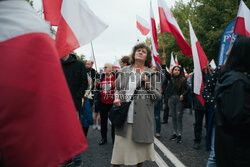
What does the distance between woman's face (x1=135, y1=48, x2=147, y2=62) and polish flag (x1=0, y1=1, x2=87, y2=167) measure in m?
1.85

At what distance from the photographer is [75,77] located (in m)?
3.12

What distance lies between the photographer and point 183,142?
15.8 ft

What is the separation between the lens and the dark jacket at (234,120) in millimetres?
1485

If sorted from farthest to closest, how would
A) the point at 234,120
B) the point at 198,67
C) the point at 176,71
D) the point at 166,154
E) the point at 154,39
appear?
the point at 176,71
the point at 154,39
the point at 198,67
the point at 166,154
the point at 234,120

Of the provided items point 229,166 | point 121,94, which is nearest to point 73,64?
point 121,94

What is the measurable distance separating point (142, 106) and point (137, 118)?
7.1 inches

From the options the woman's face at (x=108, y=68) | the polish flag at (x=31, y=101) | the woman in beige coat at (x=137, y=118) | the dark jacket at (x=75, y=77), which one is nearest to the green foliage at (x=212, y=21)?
the woman's face at (x=108, y=68)

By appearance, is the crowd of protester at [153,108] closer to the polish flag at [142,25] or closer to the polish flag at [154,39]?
the polish flag at [154,39]

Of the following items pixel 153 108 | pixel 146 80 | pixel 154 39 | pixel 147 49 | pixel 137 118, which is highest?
pixel 154 39

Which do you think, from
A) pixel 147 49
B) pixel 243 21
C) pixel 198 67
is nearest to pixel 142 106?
pixel 147 49

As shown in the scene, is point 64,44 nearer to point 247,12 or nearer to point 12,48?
Answer: point 12,48

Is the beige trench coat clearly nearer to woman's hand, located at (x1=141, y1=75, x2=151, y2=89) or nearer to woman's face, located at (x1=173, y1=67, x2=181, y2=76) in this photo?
woman's hand, located at (x1=141, y1=75, x2=151, y2=89)

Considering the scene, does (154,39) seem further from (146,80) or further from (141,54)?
(146,80)

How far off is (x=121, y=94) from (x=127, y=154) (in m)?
0.82
